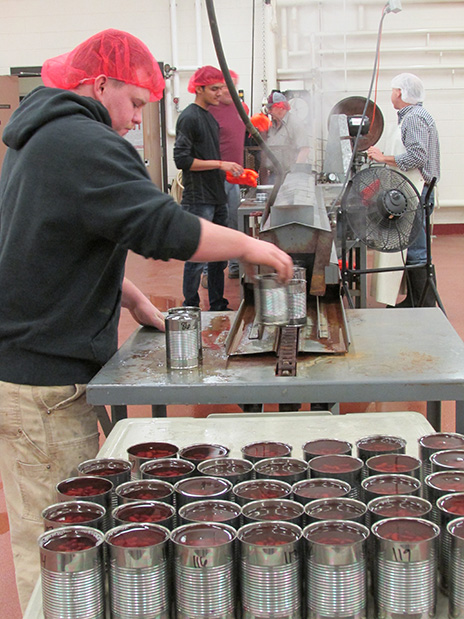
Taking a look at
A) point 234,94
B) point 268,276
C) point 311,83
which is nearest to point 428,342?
point 268,276

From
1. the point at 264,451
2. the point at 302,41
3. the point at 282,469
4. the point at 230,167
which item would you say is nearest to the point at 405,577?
the point at 282,469

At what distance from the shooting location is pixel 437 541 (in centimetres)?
95

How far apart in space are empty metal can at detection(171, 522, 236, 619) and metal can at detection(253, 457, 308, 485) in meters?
0.24

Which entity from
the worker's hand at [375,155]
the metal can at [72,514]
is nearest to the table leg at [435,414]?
the metal can at [72,514]

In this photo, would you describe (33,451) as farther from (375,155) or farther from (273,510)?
(375,155)

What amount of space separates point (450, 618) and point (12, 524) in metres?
1.12

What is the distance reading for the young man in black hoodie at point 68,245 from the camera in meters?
1.44

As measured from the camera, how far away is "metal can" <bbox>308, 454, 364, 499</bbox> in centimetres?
114

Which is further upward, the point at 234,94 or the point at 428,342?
the point at 234,94

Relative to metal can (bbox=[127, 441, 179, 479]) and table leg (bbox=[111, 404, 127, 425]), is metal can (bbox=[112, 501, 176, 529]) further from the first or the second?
table leg (bbox=[111, 404, 127, 425])

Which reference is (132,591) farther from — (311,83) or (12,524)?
(311,83)

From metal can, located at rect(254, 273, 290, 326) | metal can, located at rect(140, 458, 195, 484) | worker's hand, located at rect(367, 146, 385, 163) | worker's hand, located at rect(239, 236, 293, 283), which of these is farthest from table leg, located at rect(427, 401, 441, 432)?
worker's hand, located at rect(367, 146, 385, 163)

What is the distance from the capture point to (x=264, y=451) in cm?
131

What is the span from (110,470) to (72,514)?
17 cm
